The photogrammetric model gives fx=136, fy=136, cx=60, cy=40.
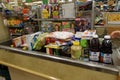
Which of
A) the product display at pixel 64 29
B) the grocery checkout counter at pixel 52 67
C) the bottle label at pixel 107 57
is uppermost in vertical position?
the product display at pixel 64 29

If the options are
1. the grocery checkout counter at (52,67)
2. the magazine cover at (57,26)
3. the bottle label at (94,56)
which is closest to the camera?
the grocery checkout counter at (52,67)

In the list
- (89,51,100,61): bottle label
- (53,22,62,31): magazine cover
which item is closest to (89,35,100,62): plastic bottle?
(89,51,100,61): bottle label

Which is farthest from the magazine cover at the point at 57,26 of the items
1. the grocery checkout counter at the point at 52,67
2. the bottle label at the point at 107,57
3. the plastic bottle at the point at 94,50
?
the bottle label at the point at 107,57

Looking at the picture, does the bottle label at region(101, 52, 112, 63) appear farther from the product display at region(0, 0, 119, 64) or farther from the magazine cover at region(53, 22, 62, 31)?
the magazine cover at region(53, 22, 62, 31)

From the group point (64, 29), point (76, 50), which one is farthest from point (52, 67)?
point (64, 29)

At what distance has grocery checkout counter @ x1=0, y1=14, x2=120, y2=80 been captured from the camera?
962 millimetres

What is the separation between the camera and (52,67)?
1204mm

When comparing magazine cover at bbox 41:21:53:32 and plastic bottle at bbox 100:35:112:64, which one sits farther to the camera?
magazine cover at bbox 41:21:53:32

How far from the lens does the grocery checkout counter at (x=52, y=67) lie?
37.9 inches

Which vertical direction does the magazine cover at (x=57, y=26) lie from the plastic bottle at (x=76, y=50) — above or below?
above

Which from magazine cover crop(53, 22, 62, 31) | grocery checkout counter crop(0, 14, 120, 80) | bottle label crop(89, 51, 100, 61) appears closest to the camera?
grocery checkout counter crop(0, 14, 120, 80)

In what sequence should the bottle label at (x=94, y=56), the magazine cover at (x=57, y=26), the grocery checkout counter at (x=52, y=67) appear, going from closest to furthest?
the grocery checkout counter at (x=52, y=67) < the bottle label at (x=94, y=56) < the magazine cover at (x=57, y=26)

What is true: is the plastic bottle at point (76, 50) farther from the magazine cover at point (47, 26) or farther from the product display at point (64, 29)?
the magazine cover at point (47, 26)

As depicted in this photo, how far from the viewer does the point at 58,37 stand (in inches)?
53.1
